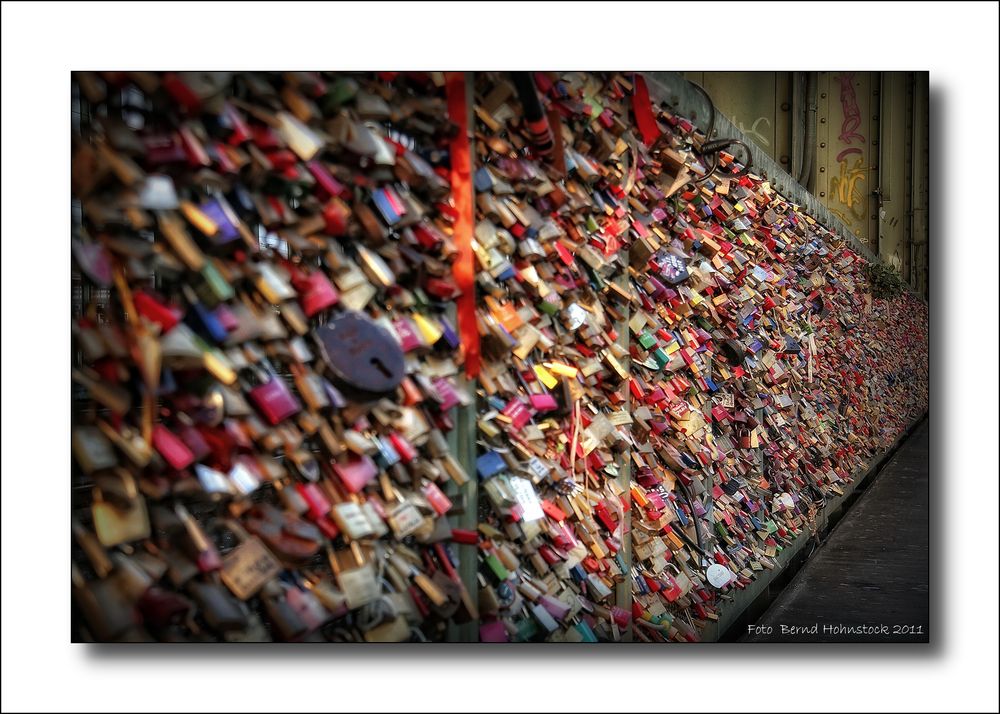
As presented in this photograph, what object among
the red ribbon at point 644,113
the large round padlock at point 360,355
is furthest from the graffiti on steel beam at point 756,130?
the large round padlock at point 360,355

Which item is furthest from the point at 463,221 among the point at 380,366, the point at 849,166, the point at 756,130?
the point at 849,166

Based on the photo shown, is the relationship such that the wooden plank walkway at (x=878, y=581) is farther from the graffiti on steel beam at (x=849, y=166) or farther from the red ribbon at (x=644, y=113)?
the red ribbon at (x=644, y=113)

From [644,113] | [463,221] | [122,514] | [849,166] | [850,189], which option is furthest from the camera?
[850,189]

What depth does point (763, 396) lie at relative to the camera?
4402 millimetres

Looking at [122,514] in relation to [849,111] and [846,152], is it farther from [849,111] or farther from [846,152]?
[846,152]

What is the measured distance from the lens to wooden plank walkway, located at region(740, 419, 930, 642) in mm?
2754

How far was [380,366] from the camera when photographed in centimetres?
214

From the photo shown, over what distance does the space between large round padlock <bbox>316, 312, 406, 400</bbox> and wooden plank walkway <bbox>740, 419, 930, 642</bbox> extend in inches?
54.3

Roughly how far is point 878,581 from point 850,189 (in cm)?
151

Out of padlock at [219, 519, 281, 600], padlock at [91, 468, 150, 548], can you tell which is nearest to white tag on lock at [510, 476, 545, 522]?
padlock at [219, 519, 281, 600]

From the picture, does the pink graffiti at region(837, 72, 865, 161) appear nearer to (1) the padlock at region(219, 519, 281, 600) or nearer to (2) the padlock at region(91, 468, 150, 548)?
(1) the padlock at region(219, 519, 281, 600)

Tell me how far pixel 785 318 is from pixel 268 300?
327cm
